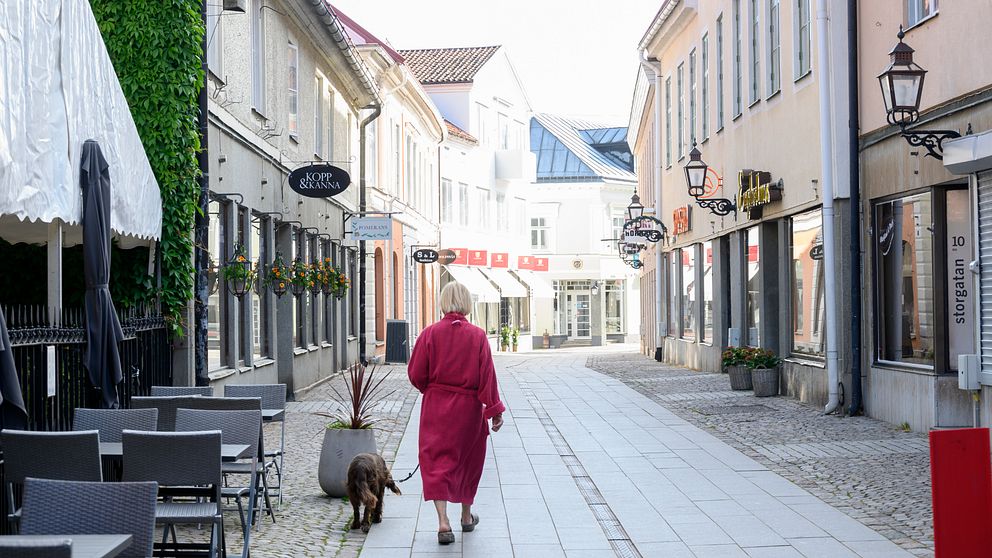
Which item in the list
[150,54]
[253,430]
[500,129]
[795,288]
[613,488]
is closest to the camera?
[253,430]

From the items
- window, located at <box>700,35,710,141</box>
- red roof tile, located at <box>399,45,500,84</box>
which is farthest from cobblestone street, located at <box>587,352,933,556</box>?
red roof tile, located at <box>399,45,500,84</box>

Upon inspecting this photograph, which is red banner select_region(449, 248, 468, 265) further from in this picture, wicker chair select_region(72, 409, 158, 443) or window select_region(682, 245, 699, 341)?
wicker chair select_region(72, 409, 158, 443)

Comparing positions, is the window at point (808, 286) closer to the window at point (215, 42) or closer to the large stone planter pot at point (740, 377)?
the large stone planter pot at point (740, 377)

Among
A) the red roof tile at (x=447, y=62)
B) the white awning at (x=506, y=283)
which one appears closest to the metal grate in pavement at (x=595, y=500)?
the red roof tile at (x=447, y=62)

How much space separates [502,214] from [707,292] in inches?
1145

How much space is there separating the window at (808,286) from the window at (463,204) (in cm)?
3014

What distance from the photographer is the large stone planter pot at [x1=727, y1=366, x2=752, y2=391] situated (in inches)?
758

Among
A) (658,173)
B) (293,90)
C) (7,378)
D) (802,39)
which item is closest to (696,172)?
(802,39)

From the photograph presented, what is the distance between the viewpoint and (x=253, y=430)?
7691 millimetres

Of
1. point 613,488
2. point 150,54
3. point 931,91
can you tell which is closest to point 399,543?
point 613,488

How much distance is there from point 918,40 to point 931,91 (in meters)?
0.68

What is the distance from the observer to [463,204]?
48.3 m

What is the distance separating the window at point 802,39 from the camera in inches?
655

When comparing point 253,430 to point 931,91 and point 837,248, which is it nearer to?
point 931,91
